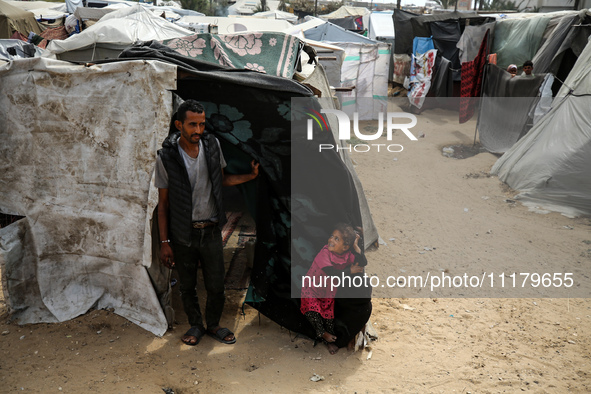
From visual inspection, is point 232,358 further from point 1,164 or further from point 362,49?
point 362,49

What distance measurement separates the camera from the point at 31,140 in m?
3.59

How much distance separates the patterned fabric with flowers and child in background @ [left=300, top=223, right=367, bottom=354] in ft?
6.56

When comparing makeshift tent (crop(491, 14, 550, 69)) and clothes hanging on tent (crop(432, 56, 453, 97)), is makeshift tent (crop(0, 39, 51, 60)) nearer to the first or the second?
clothes hanging on tent (crop(432, 56, 453, 97))

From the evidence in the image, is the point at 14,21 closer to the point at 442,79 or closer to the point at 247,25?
the point at 247,25

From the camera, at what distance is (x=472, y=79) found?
1055cm

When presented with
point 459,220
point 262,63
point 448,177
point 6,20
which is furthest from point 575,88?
point 6,20

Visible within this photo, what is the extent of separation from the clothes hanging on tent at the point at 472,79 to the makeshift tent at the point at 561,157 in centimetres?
307

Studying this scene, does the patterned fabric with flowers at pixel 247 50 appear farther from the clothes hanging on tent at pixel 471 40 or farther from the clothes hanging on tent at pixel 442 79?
the clothes hanging on tent at pixel 442 79

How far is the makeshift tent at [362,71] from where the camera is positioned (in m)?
12.3

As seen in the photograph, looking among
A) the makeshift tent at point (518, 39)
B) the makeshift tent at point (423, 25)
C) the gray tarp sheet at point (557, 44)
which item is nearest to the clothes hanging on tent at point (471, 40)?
the makeshift tent at point (518, 39)

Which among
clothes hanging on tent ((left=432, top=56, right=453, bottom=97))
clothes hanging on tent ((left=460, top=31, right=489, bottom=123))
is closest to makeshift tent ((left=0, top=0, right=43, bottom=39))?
clothes hanging on tent ((left=432, top=56, right=453, bottom=97))

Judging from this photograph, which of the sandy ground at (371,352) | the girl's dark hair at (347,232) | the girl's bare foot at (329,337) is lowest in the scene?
the sandy ground at (371,352)

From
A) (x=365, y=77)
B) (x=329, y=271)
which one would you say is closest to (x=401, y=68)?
(x=365, y=77)

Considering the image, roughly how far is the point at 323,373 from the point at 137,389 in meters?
1.23
